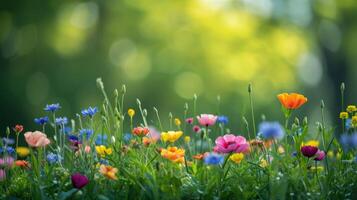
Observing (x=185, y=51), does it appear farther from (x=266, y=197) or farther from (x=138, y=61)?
(x=266, y=197)

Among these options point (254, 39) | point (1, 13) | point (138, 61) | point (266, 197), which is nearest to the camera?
point (266, 197)

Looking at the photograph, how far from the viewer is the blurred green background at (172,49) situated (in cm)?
1167

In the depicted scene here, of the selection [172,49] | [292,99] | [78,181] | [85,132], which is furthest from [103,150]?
[172,49]

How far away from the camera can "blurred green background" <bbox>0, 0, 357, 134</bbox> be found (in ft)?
38.3

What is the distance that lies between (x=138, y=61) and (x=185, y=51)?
3.85ft

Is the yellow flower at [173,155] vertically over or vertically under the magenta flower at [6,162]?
over

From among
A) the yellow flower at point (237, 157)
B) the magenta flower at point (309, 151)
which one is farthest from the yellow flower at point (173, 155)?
the magenta flower at point (309, 151)

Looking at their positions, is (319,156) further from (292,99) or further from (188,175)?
(188,175)

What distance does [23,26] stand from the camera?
37.4ft

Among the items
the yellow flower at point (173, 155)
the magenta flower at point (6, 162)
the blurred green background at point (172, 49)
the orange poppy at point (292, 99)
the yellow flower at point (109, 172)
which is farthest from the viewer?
the blurred green background at point (172, 49)

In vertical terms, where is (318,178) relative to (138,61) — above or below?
above

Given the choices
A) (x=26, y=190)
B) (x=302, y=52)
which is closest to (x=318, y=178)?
(x=26, y=190)

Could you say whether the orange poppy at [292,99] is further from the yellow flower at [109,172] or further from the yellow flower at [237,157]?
the yellow flower at [109,172]

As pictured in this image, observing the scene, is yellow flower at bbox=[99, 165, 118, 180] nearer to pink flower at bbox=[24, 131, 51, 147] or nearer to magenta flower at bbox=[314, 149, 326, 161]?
Result: pink flower at bbox=[24, 131, 51, 147]
